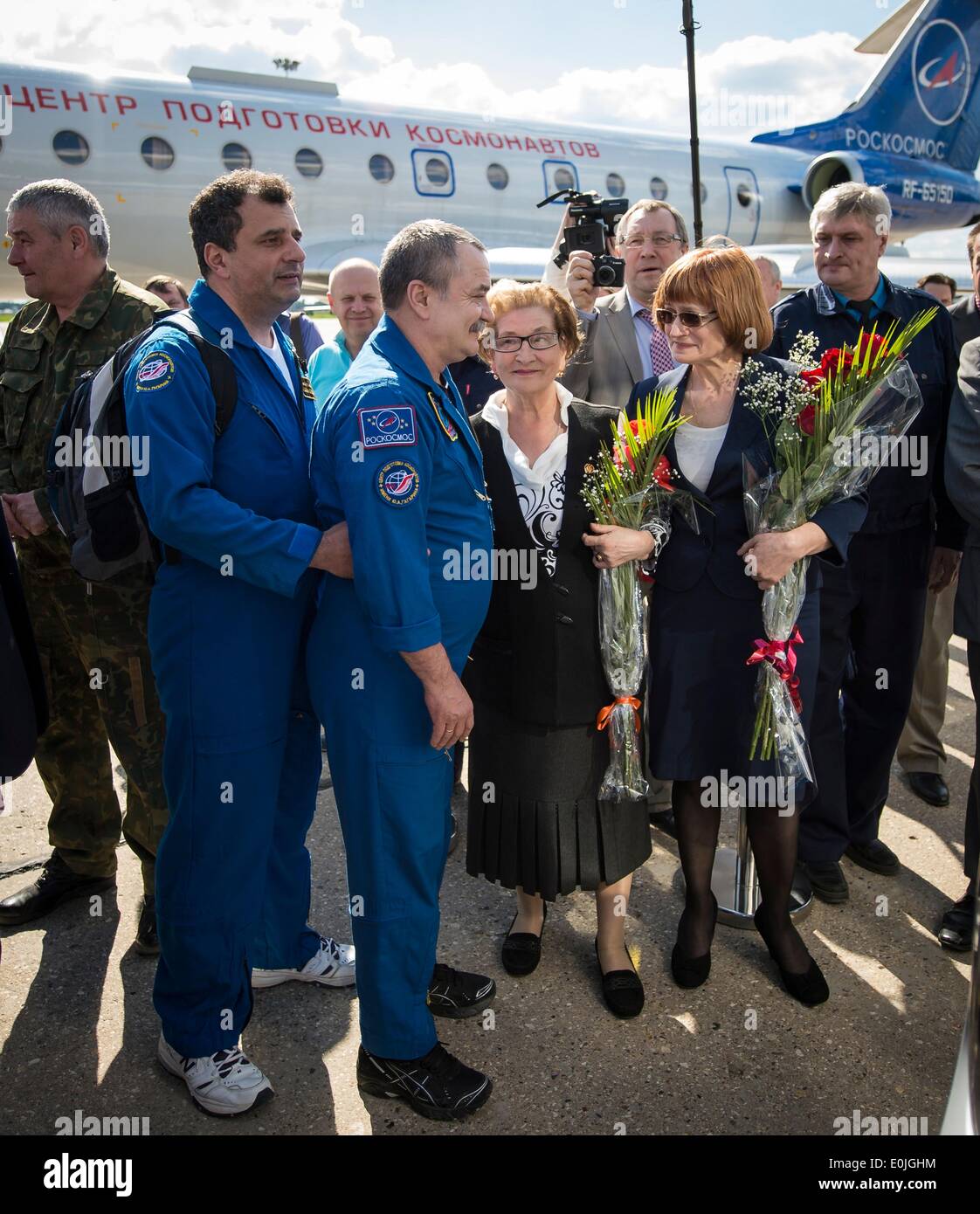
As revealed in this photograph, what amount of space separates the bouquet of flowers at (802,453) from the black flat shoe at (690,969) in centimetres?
64

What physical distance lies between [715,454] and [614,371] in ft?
3.52

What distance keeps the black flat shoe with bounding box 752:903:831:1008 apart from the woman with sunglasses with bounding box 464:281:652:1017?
17.4 inches

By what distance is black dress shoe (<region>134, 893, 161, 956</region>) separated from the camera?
2895mm

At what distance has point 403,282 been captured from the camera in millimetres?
2086

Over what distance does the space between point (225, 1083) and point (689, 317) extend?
2.32 meters

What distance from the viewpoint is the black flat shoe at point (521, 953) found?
283 centimetres

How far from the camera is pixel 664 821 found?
3.74 m

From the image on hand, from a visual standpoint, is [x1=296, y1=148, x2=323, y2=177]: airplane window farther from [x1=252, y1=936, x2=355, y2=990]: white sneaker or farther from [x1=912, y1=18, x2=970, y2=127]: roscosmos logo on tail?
[x1=912, y1=18, x2=970, y2=127]: roscosmos logo on tail

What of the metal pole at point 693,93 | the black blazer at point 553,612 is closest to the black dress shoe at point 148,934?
the black blazer at point 553,612

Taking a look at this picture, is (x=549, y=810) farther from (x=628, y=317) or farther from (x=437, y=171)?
(x=437, y=171)

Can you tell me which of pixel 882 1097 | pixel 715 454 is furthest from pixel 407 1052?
pixel 715 454

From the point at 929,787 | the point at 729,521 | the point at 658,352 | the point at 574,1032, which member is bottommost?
the point at 929,787

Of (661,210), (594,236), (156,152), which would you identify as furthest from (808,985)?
(156,152)

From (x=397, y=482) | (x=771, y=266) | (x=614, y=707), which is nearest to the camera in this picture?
(x=397, y=482)
